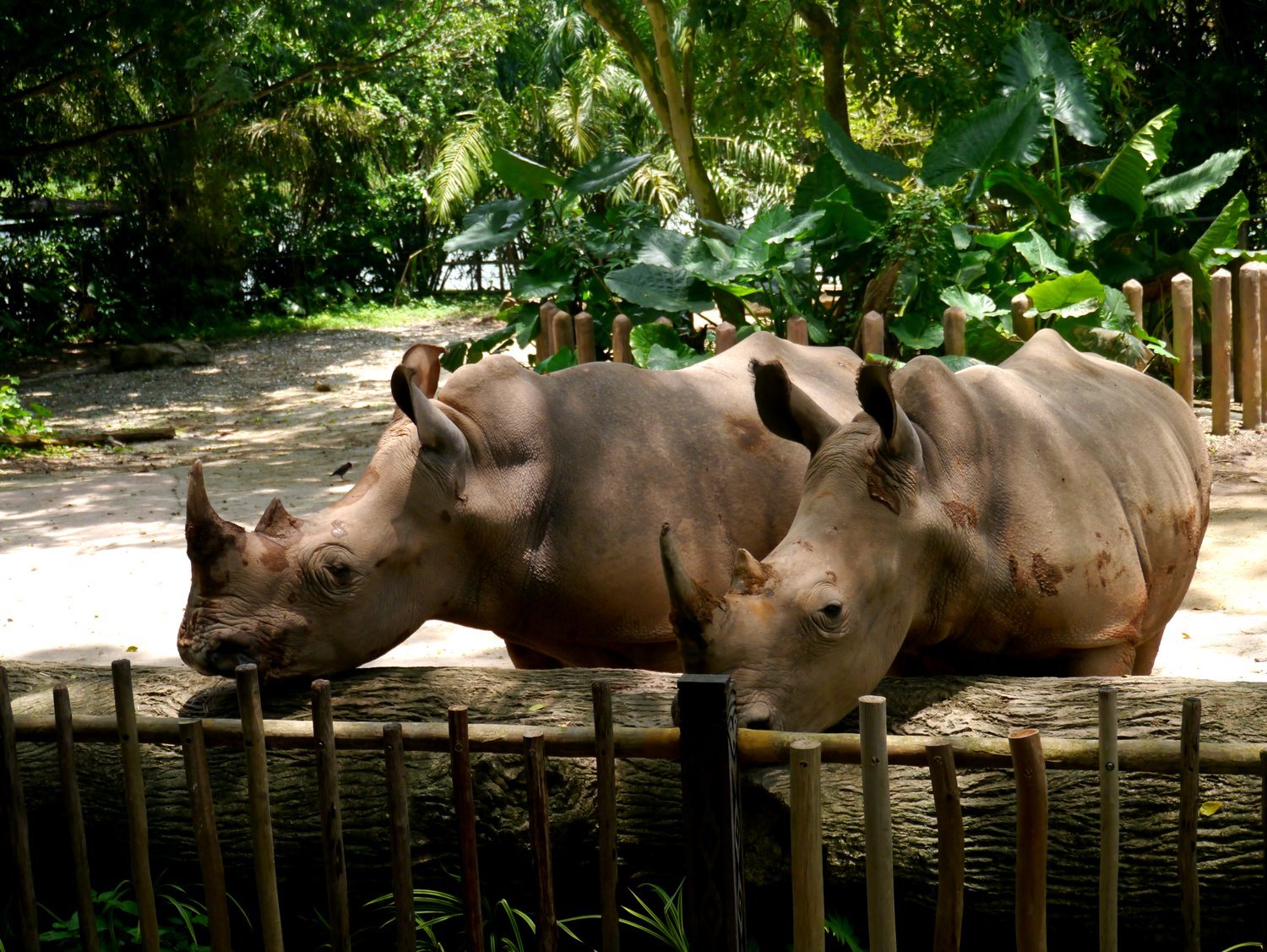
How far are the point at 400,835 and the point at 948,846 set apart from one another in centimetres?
118

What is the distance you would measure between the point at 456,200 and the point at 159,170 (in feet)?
16.4

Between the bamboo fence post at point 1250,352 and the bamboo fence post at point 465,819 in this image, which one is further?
the bamboo fence post at point 1250,352

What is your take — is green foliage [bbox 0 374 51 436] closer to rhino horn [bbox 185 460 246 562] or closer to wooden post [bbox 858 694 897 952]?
rhino horn [bbox 185 460 246 562]

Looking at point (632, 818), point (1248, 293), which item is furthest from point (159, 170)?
point (632, 818)

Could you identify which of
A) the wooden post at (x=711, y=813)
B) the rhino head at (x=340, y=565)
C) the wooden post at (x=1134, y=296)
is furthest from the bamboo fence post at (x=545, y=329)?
the wooden post at (x=711, y=813)

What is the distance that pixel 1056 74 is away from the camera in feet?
35.3

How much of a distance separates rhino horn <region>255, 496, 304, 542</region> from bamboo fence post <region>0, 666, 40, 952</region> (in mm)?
759

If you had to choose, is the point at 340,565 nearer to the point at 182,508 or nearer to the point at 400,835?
the point at 400,835

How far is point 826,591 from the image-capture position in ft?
10.8

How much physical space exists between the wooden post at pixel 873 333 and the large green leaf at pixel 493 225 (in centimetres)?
235

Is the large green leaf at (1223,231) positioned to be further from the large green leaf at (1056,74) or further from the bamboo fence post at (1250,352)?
the large green leaf at (1056,74)

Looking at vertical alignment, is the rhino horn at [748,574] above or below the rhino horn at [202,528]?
below

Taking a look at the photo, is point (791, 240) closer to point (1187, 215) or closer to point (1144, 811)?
point (1187, 215)

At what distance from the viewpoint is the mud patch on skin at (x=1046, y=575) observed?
3.81 m
